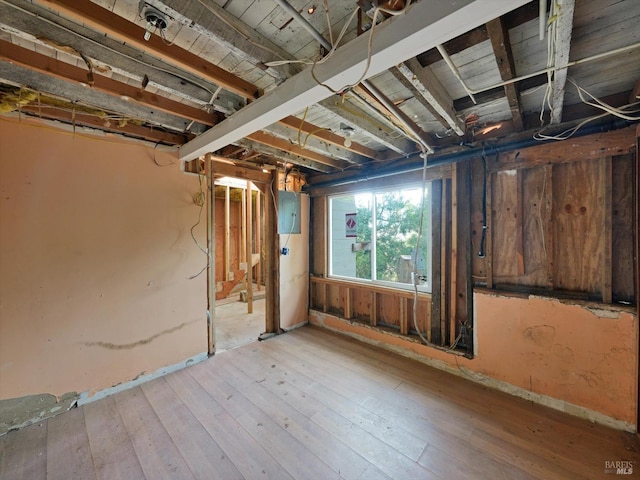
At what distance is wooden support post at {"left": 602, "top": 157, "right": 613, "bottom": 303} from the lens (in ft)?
6.28

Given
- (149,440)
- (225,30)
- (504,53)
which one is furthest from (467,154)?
(149,440)

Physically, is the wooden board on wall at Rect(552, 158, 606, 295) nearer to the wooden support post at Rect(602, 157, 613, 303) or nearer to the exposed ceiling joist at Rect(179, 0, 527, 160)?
the wooden support post at Rect(602, 157, 613, 303)

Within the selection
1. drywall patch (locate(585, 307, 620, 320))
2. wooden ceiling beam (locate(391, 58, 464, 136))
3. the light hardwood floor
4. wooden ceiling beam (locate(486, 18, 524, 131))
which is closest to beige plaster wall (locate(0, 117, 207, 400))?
the light hardwood floor

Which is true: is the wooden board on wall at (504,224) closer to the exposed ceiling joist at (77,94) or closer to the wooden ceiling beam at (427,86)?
the wooden ceiling beam at (427,86)

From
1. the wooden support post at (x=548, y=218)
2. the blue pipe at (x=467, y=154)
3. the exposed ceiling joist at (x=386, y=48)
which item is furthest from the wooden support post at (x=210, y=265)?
the wooden support post at (x=548, y=218)

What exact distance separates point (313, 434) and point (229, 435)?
2.02 feet

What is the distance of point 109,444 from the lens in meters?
1.75

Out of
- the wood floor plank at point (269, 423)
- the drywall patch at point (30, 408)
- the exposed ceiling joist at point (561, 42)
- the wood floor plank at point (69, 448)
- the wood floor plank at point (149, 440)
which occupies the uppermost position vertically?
the exposed ceiling joist at point (561, 42)

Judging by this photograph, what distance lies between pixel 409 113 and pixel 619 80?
1.32 m

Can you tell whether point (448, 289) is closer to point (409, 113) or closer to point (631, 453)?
point (631, 453)

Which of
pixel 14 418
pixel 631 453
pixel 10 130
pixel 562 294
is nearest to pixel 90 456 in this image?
pixel 14 418

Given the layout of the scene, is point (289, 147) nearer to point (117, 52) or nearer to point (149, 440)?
point (117, 52)

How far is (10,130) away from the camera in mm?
1871

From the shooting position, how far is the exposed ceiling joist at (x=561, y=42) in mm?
967
